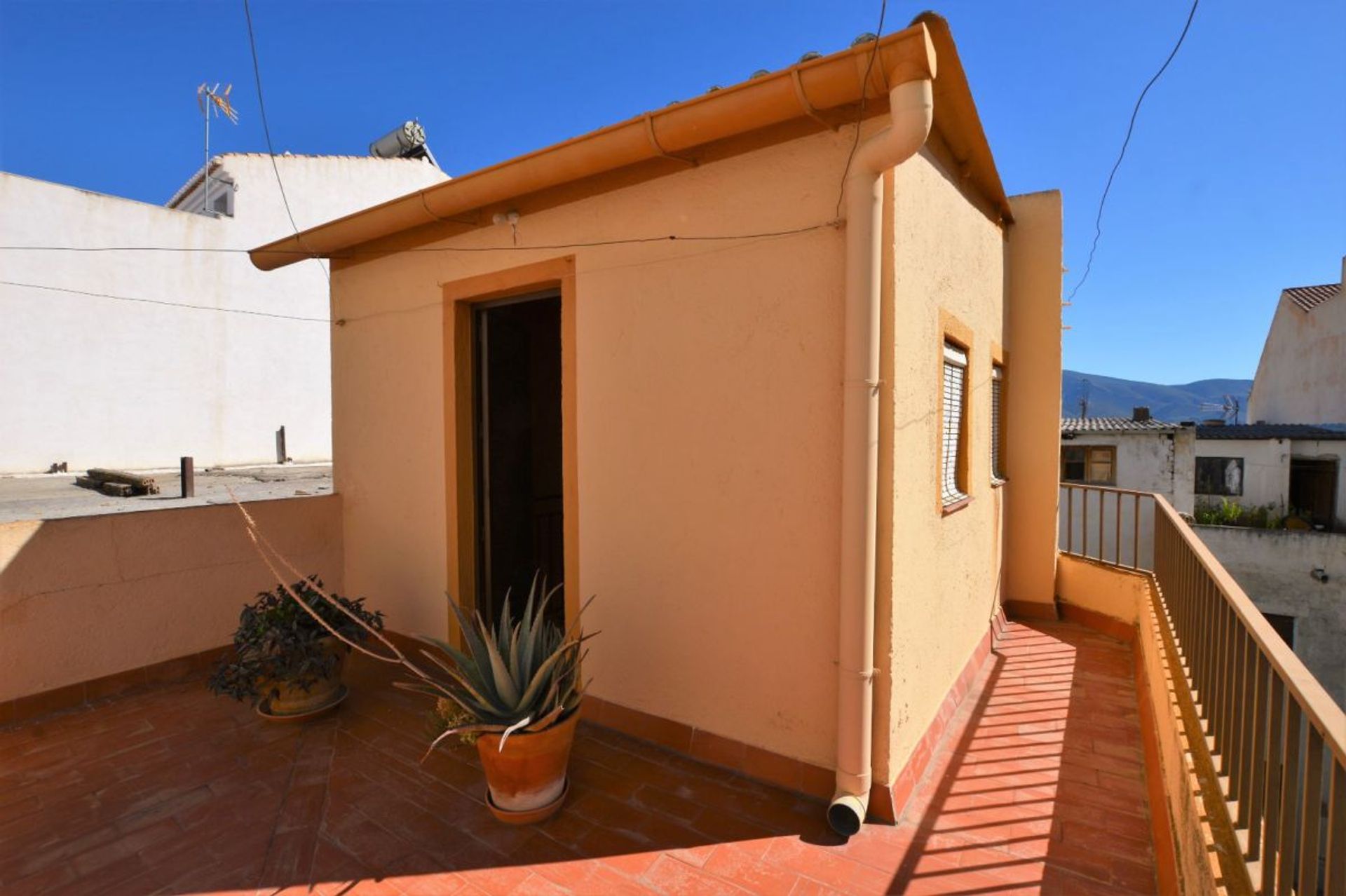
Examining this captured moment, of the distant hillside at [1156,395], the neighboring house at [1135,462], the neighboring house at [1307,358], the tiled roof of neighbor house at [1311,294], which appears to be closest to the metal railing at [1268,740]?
the neighboring house at [1135,462]

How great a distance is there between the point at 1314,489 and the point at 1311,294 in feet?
27.7

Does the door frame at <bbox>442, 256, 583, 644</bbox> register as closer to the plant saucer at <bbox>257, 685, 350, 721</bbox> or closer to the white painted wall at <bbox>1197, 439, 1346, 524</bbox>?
the plant saucer at <bbox>257, 685, 350, 721</bbox>

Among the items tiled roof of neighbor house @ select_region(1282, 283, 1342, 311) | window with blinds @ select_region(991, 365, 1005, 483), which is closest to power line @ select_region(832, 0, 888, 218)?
window with blinds @ select_region(991, 365, 1005, 483)

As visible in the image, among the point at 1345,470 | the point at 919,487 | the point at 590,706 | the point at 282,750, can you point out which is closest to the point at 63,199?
the point at 282,750

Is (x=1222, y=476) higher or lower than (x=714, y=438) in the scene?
lower

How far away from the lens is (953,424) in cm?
434

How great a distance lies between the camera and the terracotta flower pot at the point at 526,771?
2883mm

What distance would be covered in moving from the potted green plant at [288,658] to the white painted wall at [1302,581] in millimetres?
19472

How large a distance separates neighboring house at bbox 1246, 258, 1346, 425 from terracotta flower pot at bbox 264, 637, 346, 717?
2589 centimetres

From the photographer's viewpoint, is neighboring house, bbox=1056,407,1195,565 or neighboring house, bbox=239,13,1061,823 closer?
neighboring house, bbox=239,13,1061,823

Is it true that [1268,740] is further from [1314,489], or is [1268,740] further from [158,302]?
[1314,489]

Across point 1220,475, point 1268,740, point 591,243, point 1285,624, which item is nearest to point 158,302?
point 591,243

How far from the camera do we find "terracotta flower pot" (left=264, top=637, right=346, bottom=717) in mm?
3936

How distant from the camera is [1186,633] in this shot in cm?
347
